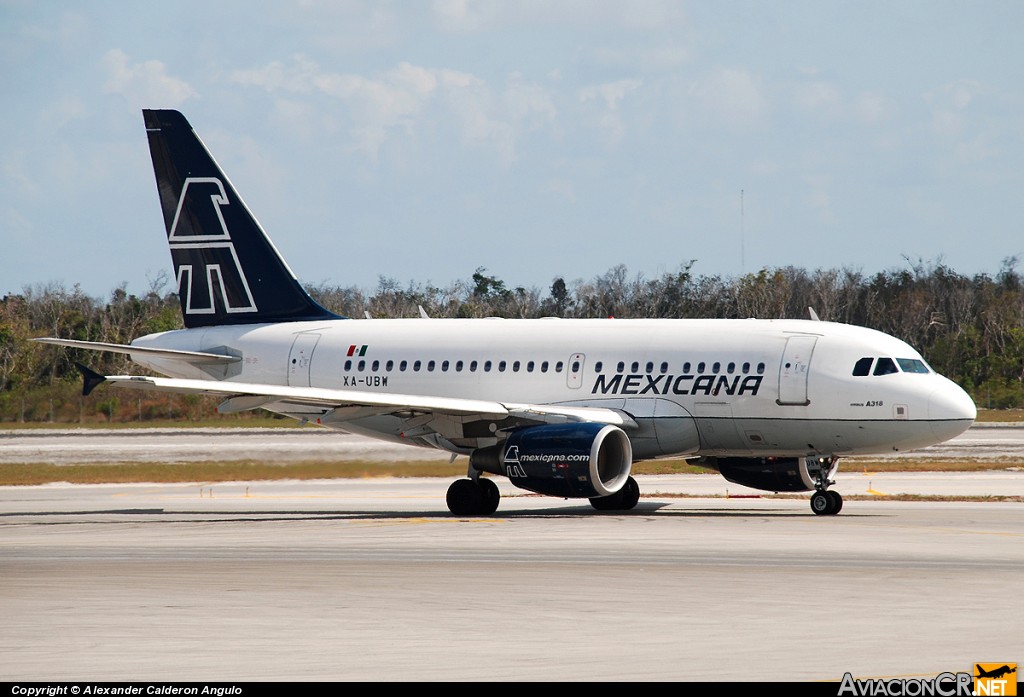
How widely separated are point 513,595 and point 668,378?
44.9 ft

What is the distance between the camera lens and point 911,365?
29.2 meters

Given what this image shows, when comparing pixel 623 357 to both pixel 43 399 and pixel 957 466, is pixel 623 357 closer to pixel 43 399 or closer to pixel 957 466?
pixel 957 466

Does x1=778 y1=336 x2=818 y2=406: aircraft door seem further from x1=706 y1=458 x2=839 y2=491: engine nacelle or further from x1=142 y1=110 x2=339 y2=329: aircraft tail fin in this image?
x1=142 y1=110 x2=339 y2=329: aircraft tail fin

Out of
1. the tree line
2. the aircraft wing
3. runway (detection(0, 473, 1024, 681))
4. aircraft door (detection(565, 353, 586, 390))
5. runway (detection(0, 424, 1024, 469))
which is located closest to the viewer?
runway (detection(0, 473, 1024, 681))

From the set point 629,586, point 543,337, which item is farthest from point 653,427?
point 629,586

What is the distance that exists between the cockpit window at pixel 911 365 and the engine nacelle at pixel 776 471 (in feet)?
7.83

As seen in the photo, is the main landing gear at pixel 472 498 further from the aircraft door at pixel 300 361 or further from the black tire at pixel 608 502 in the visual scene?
the aircraft door at pixel 300 361

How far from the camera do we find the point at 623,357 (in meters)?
31.0

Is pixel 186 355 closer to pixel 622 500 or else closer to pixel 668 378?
pixel 622 500

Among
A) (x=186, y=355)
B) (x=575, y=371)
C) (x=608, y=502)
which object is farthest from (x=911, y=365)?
(x=186, y=355)

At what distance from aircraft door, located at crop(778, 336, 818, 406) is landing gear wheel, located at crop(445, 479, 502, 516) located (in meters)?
6.08

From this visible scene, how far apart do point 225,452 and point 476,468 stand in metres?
14.3

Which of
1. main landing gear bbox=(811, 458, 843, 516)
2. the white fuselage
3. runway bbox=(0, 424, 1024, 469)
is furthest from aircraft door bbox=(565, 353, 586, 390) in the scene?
runway bbox=(0, 424, 1024, 469)

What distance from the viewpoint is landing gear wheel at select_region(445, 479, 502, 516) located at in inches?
1165
